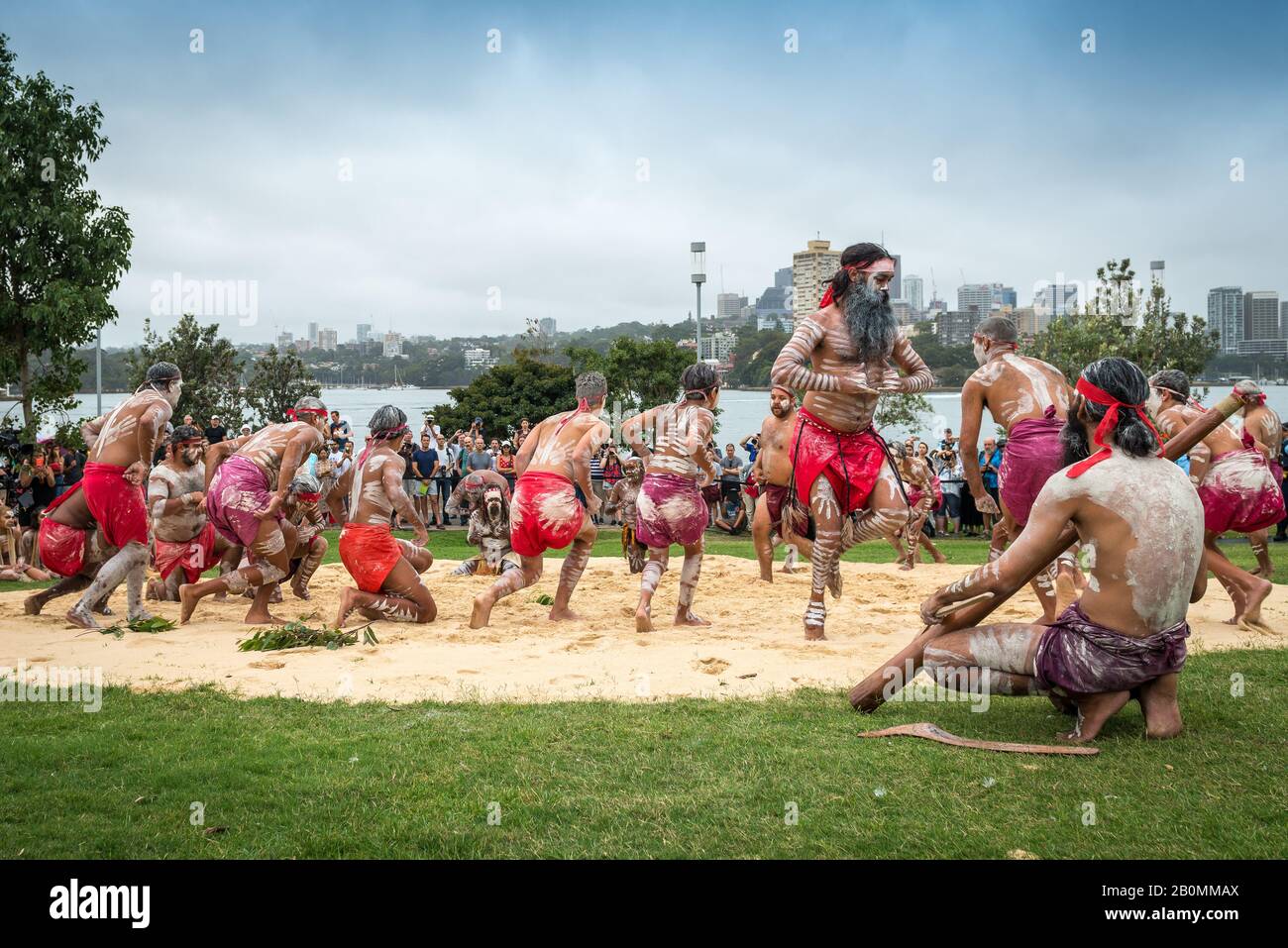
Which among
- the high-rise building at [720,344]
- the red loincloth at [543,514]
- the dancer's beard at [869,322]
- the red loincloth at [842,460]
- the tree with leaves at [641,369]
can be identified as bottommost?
the red loincloth at [543,514]

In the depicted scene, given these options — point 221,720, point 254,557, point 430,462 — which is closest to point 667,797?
point 221,720

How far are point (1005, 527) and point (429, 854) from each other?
5605 millimetres

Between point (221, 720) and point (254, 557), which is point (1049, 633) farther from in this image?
point (254, 557)

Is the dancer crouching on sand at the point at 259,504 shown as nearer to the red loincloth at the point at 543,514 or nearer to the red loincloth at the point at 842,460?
the red loincloth at the point at 543,514

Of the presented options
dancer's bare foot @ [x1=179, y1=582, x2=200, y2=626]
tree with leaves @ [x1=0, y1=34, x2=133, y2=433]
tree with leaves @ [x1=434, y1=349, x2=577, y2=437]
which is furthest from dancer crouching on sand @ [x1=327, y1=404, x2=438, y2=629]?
tree with leaves @ [x1=434, y1=349, x2=577, y2=437]

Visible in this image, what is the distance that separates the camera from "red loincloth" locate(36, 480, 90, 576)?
28.8ft

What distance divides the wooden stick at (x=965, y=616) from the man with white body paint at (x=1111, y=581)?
2.0 inches

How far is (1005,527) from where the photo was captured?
789cm

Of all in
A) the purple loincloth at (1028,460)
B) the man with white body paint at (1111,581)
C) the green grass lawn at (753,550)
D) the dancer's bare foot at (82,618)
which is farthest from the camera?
the green grass lawn at (753,550)

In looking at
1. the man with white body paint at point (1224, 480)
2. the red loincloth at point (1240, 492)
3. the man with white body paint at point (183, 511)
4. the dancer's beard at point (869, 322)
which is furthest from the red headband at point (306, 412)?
the red loincloth at point (1240, 492)

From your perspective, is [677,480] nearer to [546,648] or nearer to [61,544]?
[546,648]

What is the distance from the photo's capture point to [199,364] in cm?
2773

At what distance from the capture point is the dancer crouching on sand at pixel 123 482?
8250 mm
